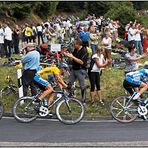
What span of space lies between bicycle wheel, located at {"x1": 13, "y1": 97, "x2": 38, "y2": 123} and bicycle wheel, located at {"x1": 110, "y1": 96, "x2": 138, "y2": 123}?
201 centimetres

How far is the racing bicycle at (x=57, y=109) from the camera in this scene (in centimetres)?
1162

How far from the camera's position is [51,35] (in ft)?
79.2

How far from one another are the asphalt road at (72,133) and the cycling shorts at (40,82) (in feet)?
2.89

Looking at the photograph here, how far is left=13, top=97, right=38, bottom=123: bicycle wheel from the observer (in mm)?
11664

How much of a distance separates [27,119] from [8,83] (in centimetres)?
358

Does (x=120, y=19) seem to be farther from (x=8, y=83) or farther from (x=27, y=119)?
(x=27, y=119)

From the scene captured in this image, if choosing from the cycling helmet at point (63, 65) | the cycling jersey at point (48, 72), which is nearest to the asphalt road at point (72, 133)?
the cycling jersey at point (48, 72)

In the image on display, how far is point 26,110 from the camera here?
11625 millimetres

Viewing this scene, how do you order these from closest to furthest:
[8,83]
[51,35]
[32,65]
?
[32,65]
[8,83]
[51,35]

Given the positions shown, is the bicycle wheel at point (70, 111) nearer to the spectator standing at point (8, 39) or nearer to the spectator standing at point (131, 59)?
the spectator standing at point (131, 59)

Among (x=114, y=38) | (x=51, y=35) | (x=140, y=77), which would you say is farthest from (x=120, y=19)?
(x=140, y=77)

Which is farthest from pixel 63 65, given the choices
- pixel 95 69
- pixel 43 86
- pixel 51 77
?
pixel 43 86

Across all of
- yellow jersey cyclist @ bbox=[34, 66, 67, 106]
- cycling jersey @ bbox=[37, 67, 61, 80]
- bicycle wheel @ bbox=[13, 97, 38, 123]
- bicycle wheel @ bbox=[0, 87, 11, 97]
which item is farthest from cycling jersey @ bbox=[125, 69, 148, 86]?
bicycle wheel @ bbox=[0, 87, 11, 97]

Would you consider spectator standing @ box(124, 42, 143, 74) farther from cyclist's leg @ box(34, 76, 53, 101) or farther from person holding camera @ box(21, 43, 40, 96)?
cyclist's leg @ box(34, 76, 53, 101)
